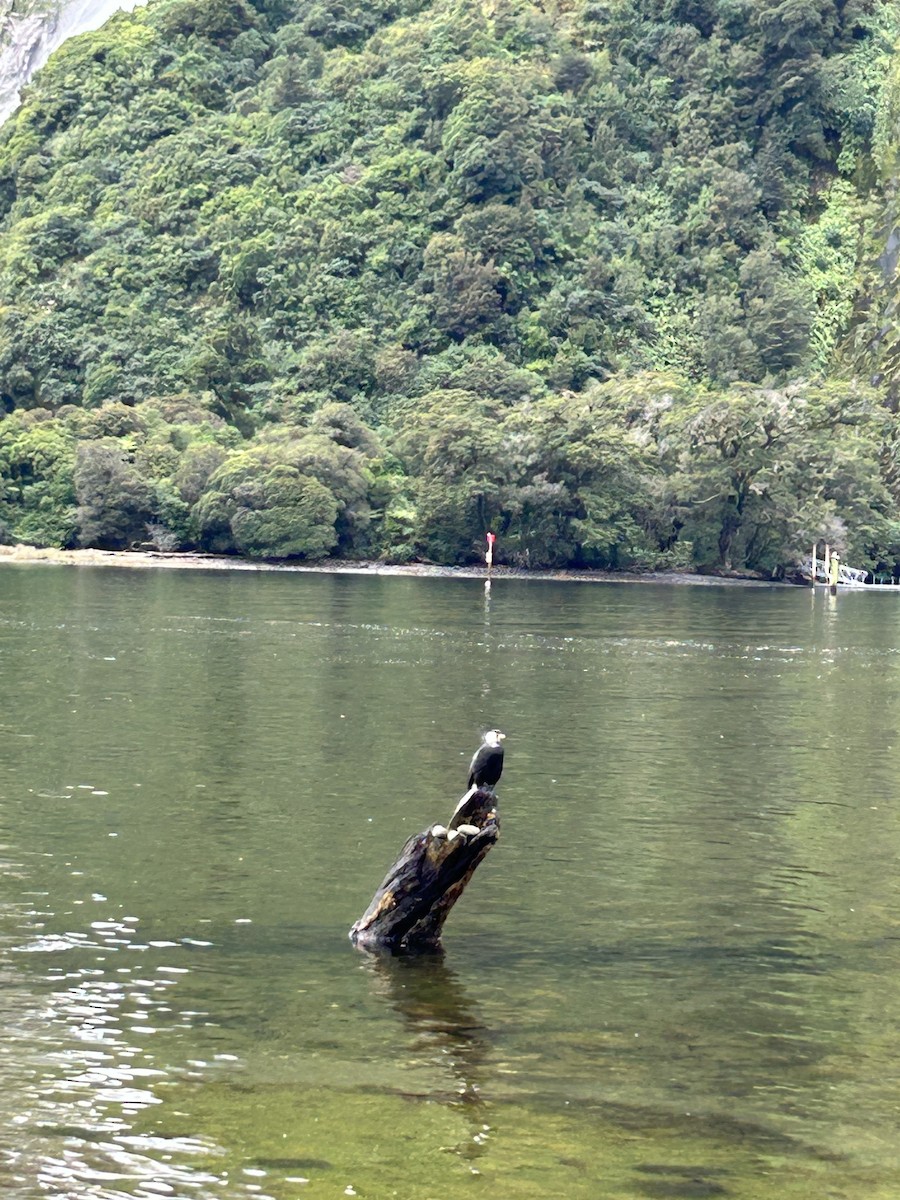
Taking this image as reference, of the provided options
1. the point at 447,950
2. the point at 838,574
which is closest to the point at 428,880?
the point at 447,950

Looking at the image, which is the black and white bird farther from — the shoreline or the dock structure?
the dock structure

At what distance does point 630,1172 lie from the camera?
16.2 meters

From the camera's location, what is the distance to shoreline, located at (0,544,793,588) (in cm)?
13825

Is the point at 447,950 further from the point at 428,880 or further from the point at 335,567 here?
the point at 335,567

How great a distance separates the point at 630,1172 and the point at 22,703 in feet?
108

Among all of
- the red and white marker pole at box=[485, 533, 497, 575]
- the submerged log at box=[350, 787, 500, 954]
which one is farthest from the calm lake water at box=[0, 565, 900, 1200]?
the red and white marker pole at box=[485, 533, 497, 575]

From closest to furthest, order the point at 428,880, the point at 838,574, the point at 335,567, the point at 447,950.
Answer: the point at 428,880, the point at 447,950, the point at 335,567, the point at 838,574

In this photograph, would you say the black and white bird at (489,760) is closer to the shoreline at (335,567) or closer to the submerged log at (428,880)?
the submerged log at (428,880)

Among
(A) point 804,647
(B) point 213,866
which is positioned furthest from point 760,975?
(A) point 804,647

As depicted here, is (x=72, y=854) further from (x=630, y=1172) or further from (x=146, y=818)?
(x=630, y=1172)

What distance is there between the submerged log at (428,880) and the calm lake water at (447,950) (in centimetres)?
43

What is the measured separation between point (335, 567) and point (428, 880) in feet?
401

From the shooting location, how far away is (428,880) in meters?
22.2

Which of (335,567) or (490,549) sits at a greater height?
(490,549)
